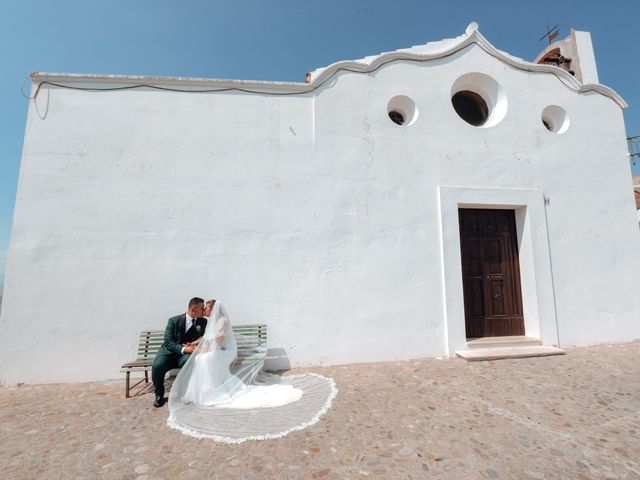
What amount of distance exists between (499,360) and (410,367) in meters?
1.46

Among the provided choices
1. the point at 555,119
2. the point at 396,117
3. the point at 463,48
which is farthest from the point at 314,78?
the point at 555,119

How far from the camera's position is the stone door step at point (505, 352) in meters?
4.98

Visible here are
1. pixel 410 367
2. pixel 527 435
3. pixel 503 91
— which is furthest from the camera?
pixel 503 91

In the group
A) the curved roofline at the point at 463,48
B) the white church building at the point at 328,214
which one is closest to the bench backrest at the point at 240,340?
the white church building at the point at 328,214

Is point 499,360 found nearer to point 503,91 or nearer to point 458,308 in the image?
point 458,308

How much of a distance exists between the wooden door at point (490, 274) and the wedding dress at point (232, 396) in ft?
10.3

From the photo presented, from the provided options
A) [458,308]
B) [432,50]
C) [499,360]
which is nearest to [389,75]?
[432,50]

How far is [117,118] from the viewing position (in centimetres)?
512

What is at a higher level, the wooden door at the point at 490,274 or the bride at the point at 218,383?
the wooden door at the point at 490,274

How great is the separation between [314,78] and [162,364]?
16.1 ft

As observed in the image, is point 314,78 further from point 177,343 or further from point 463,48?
point 177,343

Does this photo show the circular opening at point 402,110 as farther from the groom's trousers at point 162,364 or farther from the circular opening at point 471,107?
the groom's trousers at point 162,364

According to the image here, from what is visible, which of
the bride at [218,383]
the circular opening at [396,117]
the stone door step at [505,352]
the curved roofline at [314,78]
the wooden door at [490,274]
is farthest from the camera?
the circular opening at [396,117]

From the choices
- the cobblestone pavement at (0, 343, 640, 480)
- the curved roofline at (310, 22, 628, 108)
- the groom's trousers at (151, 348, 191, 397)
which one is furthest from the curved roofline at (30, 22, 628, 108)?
the cobblestone pavement at (0, 343, 640, 480)
